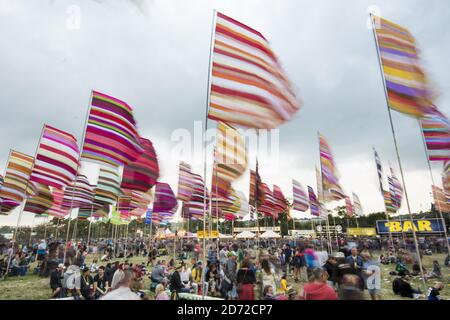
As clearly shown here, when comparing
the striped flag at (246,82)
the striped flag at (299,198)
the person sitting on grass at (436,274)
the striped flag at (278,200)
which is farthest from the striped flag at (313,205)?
the striped flag at (246,82)

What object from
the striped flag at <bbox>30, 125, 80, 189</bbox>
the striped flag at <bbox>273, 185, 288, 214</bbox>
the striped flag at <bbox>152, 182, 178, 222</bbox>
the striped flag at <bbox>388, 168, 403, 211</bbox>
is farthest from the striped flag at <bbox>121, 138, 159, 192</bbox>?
the striped flag at <bbox>388, 168, 403, 211</bbox>

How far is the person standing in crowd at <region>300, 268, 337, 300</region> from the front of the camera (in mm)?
4277

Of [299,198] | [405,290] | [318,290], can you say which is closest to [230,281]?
[318,290]

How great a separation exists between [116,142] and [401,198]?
78.9 ft

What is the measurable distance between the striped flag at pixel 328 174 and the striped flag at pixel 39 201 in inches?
619

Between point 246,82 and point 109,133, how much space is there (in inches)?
198

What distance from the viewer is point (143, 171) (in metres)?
10.6

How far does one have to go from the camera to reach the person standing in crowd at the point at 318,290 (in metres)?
4.28

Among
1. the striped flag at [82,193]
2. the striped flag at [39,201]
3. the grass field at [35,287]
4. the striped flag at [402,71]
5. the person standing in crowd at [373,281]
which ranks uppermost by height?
the striped flag at [402,71]

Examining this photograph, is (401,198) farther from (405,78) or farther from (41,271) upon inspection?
(41,271)

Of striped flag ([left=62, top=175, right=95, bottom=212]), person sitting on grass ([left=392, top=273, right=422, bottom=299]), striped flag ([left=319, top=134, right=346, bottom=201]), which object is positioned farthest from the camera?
striped flag ([left=62, top=175, right=95, bottom=212])

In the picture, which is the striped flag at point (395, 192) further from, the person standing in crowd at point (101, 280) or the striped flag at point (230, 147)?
the person standing in crowd at point (101, 280)

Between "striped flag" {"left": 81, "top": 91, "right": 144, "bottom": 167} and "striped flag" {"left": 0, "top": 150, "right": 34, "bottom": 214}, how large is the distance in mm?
8327

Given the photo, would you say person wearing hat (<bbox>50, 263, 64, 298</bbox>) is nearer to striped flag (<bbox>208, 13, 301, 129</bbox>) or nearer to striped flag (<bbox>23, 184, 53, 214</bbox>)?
striped flag (<bbox>23, 184, 53, 214</bbox>)
